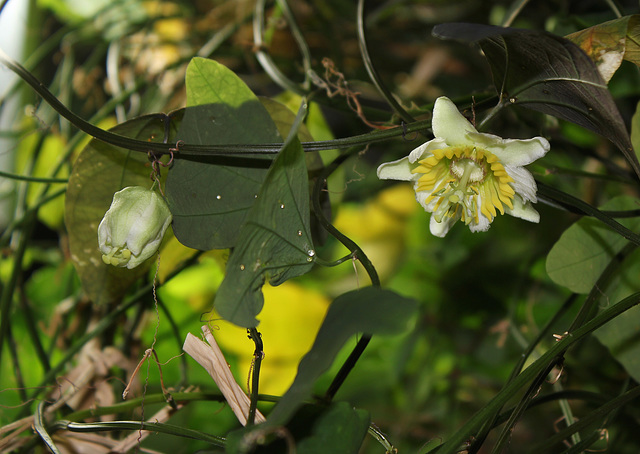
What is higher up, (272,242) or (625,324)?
(272,242)

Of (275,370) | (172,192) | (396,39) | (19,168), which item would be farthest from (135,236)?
(396,39)

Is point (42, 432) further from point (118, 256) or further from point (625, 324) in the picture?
point (625, 324)

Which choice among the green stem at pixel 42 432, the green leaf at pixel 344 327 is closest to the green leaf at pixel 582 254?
the green leaf at pixel 344 327

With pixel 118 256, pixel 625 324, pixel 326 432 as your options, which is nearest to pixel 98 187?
pixel 118 256

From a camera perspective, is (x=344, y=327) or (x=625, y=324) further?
(x=625, y=324)

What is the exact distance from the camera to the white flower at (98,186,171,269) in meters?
0.21

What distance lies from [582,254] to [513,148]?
0.08 m

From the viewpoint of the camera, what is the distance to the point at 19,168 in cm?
51

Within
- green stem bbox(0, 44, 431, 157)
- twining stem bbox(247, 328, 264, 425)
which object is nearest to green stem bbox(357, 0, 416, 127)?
green stem bbox(0, 44, 431, 157)

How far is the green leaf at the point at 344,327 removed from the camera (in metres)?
0.16

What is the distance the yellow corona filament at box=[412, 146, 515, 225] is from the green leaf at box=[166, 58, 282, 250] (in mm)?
73

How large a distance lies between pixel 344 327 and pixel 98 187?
0.17 m

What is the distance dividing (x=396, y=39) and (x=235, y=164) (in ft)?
1.42

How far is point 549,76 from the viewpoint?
21 centimetres
